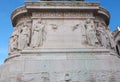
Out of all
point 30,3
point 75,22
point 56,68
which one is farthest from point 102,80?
point 30,3

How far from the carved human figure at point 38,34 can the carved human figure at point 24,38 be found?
41cm

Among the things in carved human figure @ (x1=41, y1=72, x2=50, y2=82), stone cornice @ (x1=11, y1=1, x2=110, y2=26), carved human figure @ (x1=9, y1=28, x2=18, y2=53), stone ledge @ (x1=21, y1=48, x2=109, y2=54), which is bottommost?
carved human figure @ (x1=41, y1=72, x2=50, y2=82)

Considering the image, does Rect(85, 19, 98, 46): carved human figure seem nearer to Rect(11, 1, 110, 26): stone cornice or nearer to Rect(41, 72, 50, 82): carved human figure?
Rect(11, 1, 110, 26): stone cornice

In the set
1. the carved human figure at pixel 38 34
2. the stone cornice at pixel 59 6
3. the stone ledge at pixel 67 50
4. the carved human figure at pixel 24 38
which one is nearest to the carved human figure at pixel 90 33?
the stone ledge at pixel 67 50

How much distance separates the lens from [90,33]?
11.3m

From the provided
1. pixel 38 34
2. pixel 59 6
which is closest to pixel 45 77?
pixel 38 34

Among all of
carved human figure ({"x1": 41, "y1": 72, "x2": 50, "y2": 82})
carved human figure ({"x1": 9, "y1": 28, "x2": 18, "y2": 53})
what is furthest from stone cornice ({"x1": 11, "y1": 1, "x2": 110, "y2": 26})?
carved human figure ({"x1": 41, "y1": 72, "x2": 50, "y2": 82})

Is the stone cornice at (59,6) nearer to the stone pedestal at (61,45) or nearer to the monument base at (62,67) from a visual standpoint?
the stone pedestal at (61,45)

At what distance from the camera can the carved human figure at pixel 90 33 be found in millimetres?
11086

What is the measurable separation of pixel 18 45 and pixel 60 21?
101 inches

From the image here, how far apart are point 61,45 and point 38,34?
4.27ft

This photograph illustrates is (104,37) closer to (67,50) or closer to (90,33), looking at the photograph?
(90,33)

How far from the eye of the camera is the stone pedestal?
9641 mm

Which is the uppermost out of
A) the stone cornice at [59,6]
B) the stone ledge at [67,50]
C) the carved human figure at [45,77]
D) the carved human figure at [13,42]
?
the stone cornice at [59,6]
